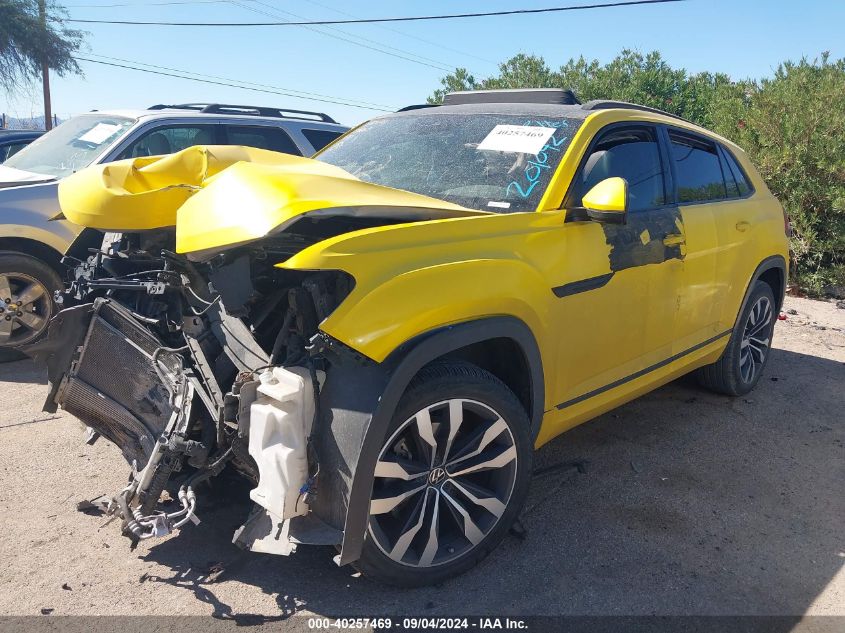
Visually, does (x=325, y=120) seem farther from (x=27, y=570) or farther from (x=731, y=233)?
(x=27, y=570)

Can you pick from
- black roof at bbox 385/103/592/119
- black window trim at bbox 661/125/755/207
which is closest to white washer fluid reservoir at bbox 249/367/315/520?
black roof at bbox 385/103/592/119

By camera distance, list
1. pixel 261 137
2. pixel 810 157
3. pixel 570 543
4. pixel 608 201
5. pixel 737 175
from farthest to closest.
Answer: pixel 810 157 < pixel 261 137 < pixel 737 175 < pixel 570 543 < pixel 608 201

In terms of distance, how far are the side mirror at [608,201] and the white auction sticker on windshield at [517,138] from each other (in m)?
0.43

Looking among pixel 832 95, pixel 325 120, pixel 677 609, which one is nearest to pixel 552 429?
pixel 677 609

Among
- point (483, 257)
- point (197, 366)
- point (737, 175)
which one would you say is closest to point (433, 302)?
point (483, 257)

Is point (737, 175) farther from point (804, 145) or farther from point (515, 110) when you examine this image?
point (804, 145)

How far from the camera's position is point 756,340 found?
5273mm

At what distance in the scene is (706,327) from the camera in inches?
173

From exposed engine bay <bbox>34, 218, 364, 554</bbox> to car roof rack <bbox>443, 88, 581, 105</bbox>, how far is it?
1862 mm

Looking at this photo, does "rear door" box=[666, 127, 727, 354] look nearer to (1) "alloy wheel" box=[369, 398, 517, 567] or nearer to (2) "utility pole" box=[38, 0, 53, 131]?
(1) "alloy wheel" box=[369, 398, 517, 567]

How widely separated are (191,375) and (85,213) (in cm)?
89

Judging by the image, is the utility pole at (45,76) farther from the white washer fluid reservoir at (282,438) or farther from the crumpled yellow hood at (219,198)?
the white washer fluid reservoir at (282,438)

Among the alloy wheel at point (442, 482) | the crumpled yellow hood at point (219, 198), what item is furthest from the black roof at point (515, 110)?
the alloy wheel at point (442, 482)

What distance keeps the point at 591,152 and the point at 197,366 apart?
2146 millimetres
